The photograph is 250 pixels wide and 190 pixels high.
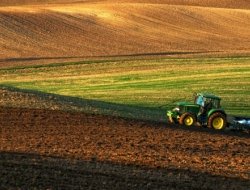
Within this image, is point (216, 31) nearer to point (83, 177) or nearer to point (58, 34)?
point (58, 34)

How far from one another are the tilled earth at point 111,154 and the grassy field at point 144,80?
30.8 feet

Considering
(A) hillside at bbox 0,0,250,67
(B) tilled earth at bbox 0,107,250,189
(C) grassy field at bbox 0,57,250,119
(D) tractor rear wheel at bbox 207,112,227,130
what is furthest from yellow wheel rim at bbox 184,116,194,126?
(A) hillside at bbox 0,0,250,67

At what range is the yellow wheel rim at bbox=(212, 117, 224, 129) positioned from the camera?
27578mm

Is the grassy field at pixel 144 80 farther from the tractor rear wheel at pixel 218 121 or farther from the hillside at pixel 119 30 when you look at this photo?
the tractor rear wheel at pixel 218 121

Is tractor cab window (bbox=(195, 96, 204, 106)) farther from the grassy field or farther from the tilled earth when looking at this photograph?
the grassy field

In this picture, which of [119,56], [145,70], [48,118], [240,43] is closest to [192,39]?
[240,43]

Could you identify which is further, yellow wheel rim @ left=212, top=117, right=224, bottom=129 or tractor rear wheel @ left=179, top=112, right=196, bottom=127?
tractor rear wheel @ left=179, top=112, right=196, bottom=127

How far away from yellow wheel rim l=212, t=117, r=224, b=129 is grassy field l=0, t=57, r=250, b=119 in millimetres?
7511

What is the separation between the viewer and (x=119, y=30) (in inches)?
2810

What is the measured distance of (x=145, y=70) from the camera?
50.5 meters

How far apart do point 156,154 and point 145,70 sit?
2904 centimetres

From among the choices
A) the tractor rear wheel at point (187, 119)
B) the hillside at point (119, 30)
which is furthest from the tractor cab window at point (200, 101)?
the hillside at point (119, 30)

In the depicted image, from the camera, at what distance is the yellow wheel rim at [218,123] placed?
2758 cm

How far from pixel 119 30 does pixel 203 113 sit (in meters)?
43.7
